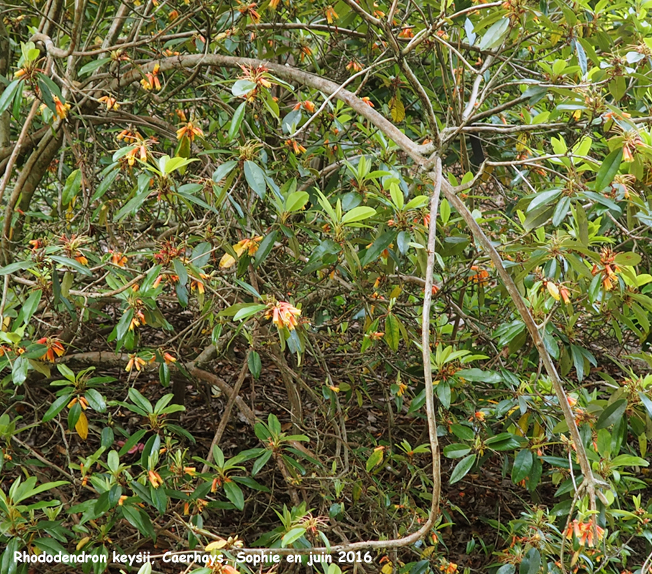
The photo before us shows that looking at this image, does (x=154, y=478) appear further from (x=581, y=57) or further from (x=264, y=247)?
(x=581, y=57)

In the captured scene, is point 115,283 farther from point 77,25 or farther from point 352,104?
point 77,25

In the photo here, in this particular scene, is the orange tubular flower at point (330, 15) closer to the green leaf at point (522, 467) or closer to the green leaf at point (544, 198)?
the green leaf at point (544, 198)

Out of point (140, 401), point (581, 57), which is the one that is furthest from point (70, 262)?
point (581, 57)

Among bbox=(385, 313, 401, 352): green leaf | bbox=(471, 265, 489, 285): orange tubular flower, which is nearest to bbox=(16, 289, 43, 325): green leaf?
bbox=(385, 313, 401, 352): green leaf

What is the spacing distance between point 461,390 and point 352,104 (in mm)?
1278

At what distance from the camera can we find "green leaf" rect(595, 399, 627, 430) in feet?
6.79

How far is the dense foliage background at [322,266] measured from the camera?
1905mm

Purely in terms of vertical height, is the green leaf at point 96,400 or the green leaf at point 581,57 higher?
the green leaf at point 581,57

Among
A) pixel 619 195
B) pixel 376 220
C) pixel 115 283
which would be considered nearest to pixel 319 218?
pixel 376 220

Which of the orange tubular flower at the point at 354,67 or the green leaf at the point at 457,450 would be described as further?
the orange tubular flower at the point at 354,67

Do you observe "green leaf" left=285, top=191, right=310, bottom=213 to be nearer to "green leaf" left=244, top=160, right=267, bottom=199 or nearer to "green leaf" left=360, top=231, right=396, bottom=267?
"green leaf" left=244, top=160, right=267, bottom=199

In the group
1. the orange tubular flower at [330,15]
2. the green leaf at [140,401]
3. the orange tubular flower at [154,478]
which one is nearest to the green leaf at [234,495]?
the orange tubular flower at [154,478]

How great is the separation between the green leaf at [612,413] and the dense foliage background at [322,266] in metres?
0.01

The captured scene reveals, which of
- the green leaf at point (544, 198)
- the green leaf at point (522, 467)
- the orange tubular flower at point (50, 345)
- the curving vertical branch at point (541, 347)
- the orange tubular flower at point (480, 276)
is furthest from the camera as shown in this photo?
the orange tubular flower at point (480, 276)
